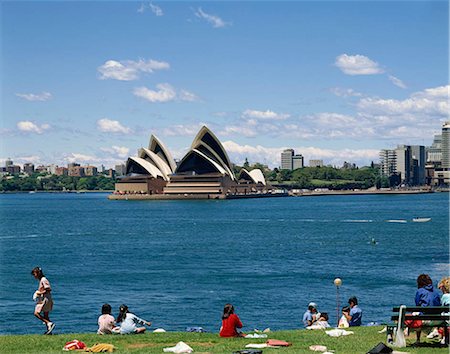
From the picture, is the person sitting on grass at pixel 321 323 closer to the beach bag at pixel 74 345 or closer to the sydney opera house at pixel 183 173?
the beach bag at pixel 74 345

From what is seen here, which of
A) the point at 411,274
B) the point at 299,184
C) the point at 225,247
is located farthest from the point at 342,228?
the point at 299,184

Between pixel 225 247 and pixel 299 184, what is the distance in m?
132

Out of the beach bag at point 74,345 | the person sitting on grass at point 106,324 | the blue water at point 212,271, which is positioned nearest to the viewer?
the beach bag at point 74,345

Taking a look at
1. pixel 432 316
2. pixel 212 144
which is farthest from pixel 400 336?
pixel 212 144

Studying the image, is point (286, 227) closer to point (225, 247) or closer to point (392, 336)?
point (225, 247)

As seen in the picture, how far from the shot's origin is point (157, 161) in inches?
4537

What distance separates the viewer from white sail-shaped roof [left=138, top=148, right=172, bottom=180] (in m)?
114

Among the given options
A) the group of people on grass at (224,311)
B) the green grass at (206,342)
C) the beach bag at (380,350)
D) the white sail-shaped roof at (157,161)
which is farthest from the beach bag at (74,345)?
the white sail-shaped roof at (157,161)

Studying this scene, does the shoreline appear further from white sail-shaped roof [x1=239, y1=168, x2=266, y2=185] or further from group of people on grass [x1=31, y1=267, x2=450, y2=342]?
group of people on grass [x1=31, y1=267, x2=450, y2=342]

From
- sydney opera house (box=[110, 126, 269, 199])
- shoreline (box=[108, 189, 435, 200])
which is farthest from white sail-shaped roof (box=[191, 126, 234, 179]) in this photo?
shoreline (box=[108, 189, 435, 200])

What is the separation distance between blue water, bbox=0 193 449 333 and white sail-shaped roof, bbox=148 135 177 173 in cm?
5708

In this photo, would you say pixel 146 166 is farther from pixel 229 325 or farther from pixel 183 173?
pixel 229 325

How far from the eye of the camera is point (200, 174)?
11444cm

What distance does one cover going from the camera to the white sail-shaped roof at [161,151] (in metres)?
110
